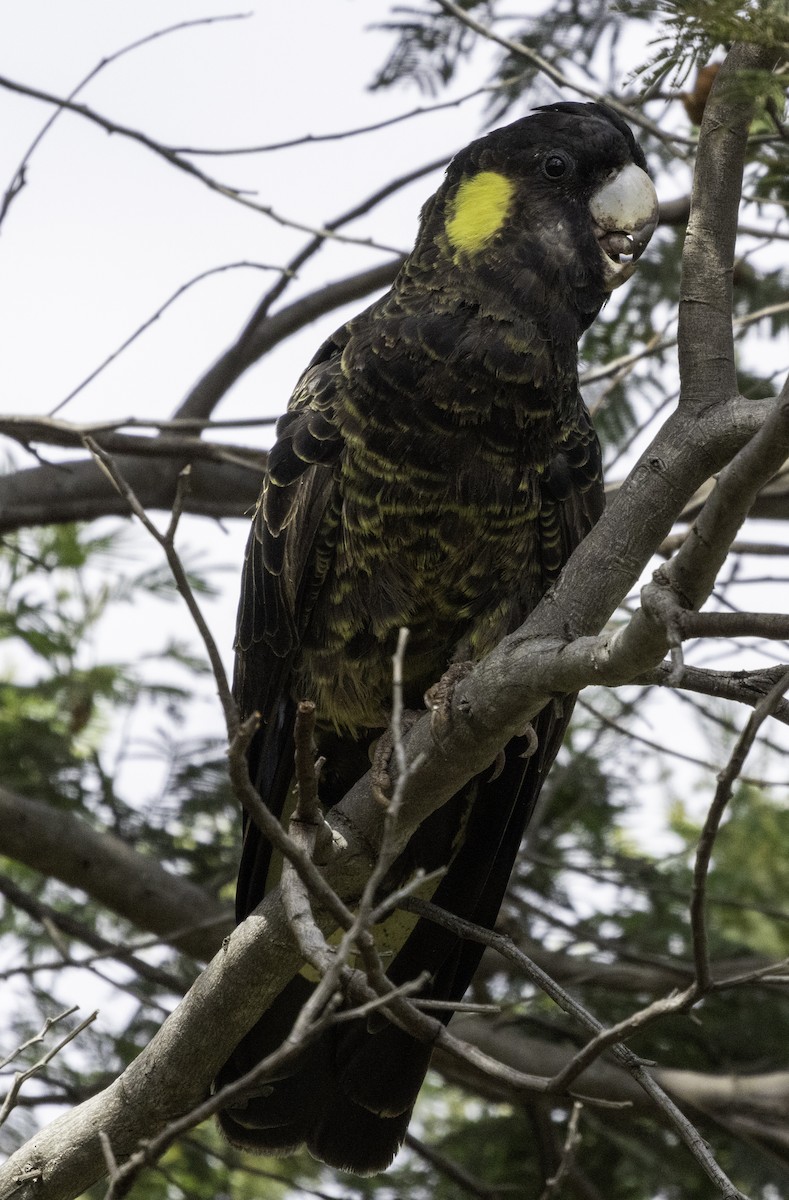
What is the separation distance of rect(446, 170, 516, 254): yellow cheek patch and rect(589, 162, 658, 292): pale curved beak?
24 cm

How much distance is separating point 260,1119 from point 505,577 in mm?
1542

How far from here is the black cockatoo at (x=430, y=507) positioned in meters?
3.12

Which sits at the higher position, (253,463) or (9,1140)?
(253,463)

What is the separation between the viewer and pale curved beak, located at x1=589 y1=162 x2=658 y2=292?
3275 millimetres

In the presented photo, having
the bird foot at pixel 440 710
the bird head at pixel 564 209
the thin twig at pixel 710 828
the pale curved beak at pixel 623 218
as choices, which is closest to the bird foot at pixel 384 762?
the bird foot at pixel 440 710

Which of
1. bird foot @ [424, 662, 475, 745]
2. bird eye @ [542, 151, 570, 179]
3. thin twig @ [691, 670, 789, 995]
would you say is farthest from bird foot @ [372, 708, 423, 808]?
bird eye @ [542, 151, 570, 179]

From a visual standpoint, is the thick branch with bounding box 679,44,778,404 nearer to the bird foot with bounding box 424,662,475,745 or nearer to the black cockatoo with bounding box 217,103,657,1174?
the black cockatoo with bounding box 217,103,657,1174

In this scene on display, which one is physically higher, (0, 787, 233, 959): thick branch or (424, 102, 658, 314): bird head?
(424, 102, 658, 314): bird head

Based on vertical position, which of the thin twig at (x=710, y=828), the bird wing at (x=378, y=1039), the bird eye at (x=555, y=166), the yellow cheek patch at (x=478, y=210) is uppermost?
the bird eye at (x=555, y=166)

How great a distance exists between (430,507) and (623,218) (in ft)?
3.03

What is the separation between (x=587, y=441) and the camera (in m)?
3.32

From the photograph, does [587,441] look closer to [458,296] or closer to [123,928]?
[458,296]

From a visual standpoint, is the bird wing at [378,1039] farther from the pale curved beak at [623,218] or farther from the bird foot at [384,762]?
the pale curved beak at [623,218]

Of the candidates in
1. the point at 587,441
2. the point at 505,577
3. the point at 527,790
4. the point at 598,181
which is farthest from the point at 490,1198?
the point at 598,181
